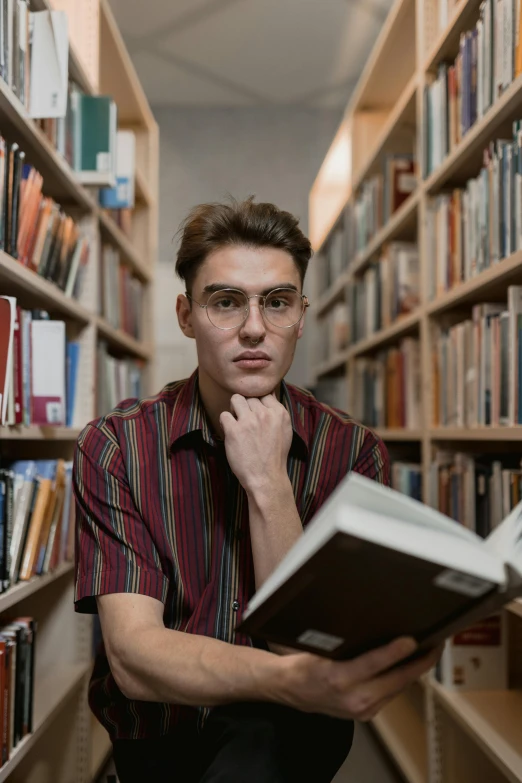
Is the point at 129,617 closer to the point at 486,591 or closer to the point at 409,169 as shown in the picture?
the point at 486,591

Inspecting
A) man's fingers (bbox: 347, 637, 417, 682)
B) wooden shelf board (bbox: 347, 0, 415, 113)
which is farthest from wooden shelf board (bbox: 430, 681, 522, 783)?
wooden shelf board (bbox: 347, 0, 415, 113)

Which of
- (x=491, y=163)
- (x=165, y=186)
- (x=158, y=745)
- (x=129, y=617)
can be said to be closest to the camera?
(x=129, y=617)

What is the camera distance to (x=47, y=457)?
2123 millimetres

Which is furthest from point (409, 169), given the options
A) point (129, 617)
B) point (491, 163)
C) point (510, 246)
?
point (129, 617)

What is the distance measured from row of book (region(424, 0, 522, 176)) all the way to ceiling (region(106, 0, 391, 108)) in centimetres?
186

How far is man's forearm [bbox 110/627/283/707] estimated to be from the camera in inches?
33.0

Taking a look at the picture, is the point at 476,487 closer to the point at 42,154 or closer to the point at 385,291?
the point at 385,291

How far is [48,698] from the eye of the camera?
1855mm

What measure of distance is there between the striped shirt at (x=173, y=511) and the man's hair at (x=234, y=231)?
0.24m

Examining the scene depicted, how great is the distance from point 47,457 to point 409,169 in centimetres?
165

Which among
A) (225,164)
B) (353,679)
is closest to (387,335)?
(353,679)

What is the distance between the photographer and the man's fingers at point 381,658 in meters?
0.72

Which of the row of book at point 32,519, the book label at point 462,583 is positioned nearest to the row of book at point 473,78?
the book label at point 462,583

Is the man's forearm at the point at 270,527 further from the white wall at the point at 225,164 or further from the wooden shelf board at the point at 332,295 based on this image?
the white wall at the point at 225,164
